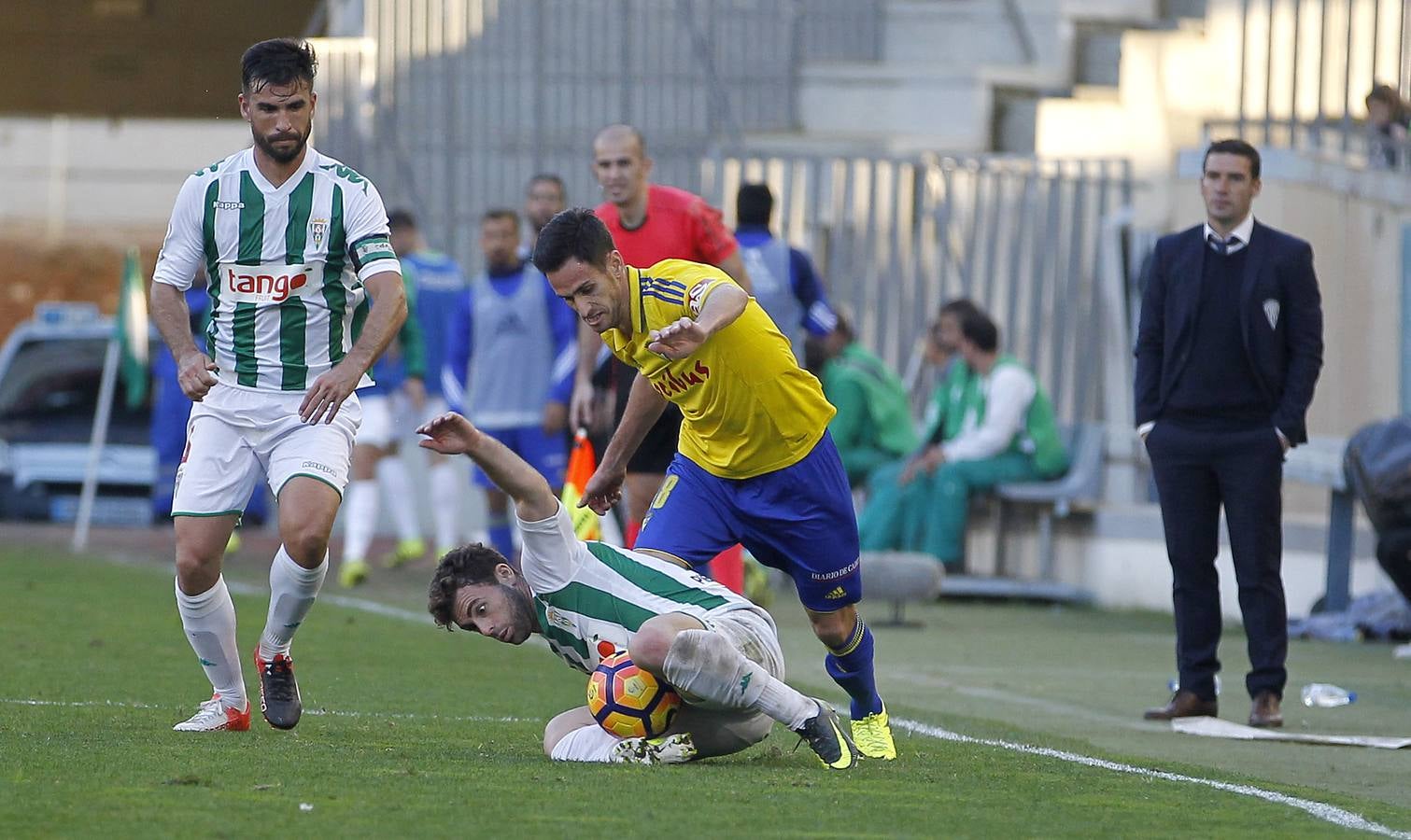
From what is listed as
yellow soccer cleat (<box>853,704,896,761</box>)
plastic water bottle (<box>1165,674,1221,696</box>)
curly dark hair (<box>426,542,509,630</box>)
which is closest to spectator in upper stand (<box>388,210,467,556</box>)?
plastic water bottle (<box>1165,674,1221,696</box>)

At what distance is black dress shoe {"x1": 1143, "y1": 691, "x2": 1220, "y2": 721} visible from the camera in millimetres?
8719

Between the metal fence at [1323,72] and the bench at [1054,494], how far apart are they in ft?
7.86

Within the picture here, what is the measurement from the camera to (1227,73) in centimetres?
1656

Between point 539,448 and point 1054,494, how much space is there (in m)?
3.44

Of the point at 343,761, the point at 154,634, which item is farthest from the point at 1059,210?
the point at 343,761

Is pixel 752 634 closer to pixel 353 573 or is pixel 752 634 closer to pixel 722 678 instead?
pixel 722 678

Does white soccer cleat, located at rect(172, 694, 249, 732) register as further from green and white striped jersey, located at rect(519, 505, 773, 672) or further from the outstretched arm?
the outstretched arm

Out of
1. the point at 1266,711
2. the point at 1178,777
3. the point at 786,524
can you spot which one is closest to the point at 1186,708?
the point at 1266,711

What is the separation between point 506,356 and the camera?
14.1 meters

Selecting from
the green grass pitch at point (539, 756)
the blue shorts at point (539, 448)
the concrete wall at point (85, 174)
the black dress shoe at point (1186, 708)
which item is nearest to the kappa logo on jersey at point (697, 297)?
the green grass pitch at point (539, 756)

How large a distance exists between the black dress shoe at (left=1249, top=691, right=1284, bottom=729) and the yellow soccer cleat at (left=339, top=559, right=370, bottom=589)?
699cm

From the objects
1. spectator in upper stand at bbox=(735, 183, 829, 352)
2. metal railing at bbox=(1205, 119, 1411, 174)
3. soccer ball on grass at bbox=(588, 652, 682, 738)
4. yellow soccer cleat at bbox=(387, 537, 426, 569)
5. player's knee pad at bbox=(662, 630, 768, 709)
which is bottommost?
yellow soccer cleat at bbox=(387, 537, 426, 569)

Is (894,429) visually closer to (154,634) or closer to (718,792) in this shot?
(154,634)

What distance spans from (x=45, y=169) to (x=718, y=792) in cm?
3921
